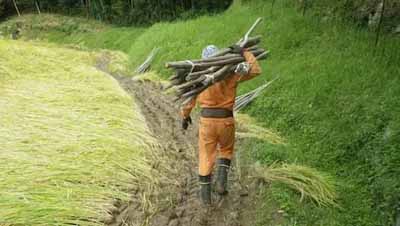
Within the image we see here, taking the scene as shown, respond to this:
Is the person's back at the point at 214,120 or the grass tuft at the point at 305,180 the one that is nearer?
the person's back at the point at 214,120

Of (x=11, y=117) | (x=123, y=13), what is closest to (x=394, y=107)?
(x=11, y=117)

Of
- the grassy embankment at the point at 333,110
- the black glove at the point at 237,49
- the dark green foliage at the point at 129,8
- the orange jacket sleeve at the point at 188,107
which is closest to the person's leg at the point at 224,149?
the orange jacket sleeve at the point at 188,107

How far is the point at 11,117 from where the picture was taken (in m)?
5.77

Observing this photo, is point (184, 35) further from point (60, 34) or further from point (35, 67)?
point (60, 34)

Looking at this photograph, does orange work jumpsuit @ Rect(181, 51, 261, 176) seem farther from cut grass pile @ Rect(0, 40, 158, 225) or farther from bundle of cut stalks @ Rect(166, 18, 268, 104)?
cut grass pile @ Rect(0, 40, 158, 225)

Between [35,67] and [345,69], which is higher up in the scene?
[345,69]

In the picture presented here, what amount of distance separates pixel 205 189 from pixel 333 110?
2089mm

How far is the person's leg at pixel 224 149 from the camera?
417cm

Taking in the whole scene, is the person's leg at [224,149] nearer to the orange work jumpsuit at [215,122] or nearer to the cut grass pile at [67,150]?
the orange work jumpsuit at [215,122]

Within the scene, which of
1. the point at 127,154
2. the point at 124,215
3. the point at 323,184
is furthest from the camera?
the point at 127,154

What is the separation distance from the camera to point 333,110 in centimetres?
560

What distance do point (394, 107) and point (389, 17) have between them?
2.63 m

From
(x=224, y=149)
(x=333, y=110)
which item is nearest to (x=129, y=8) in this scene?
(x=333, y=110)

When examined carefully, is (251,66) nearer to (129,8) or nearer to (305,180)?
(305,180)
